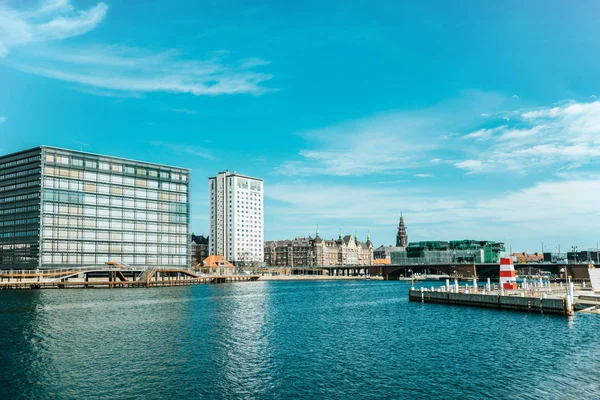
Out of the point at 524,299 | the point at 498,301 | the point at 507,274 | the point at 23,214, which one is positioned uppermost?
the point at 23,214

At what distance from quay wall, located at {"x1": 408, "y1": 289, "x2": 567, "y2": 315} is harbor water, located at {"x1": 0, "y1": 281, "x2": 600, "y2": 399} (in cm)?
271

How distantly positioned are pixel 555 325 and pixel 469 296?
100.0ft

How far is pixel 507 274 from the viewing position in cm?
Answer: 10069

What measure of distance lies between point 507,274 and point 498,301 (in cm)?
970

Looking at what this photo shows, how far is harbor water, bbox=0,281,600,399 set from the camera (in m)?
41.2

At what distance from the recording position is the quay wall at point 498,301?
82800 mm

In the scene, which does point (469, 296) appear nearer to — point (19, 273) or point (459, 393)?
point (459, 393)

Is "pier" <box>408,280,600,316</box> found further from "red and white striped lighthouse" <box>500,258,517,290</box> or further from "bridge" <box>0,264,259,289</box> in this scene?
"bridge" <box>0,264,259,289</box>

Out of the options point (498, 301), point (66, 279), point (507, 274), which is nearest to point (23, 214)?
point (66, 279)

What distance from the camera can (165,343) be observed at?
61.3 metres

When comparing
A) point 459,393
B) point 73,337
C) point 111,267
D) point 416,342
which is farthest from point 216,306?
point 111,267

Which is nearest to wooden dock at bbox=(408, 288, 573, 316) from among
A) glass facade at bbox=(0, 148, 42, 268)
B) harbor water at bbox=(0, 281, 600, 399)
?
harbor water at bbox=(0, 281, 600, 399)

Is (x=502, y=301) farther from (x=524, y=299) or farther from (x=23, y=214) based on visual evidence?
(x=23, y=214)

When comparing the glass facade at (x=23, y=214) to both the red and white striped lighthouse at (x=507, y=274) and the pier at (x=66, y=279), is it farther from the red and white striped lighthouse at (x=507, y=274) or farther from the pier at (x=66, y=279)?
the red and white striped lighthouse at (x=507, y=274)
